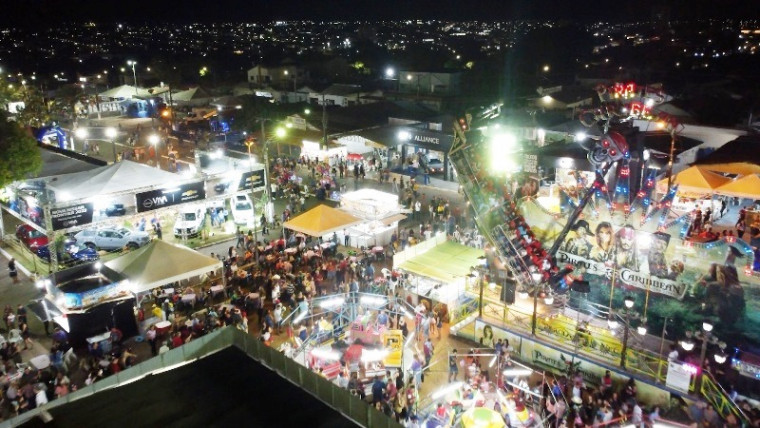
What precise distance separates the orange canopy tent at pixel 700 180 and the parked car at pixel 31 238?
23.9m

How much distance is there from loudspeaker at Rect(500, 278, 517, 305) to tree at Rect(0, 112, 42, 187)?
19248mm

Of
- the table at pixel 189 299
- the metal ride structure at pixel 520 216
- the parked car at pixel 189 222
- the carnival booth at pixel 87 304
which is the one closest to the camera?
the carnival booth at pixel 87 304

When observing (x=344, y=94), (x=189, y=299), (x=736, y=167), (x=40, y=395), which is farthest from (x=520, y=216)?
(x=344, y=94)

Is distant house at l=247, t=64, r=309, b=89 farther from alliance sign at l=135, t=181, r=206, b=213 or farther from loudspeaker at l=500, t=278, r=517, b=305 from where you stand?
loudspeaker at l=500, t=278, r=517, b=305

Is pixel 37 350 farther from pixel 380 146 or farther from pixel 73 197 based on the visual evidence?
pixel 380 146

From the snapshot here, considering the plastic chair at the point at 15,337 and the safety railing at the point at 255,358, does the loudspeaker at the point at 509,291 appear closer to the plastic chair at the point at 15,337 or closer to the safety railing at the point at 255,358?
the safety railing at the point at 255,358

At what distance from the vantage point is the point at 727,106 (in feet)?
128

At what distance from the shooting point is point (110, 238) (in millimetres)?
21844

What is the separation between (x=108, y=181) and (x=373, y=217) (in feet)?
32.7

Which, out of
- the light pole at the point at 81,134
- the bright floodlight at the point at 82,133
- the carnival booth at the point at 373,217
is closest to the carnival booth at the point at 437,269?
the carnival booth at the point at 373,217

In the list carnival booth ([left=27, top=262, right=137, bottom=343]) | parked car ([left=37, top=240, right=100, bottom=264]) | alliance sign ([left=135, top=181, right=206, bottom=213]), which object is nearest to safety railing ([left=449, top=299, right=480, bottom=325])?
carnival booth ([left=27, top=262, right=137, bottom=343])

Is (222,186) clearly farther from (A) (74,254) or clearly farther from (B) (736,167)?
(B) (736,167)

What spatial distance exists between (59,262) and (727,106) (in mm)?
41456

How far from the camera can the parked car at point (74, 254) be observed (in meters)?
20.1
